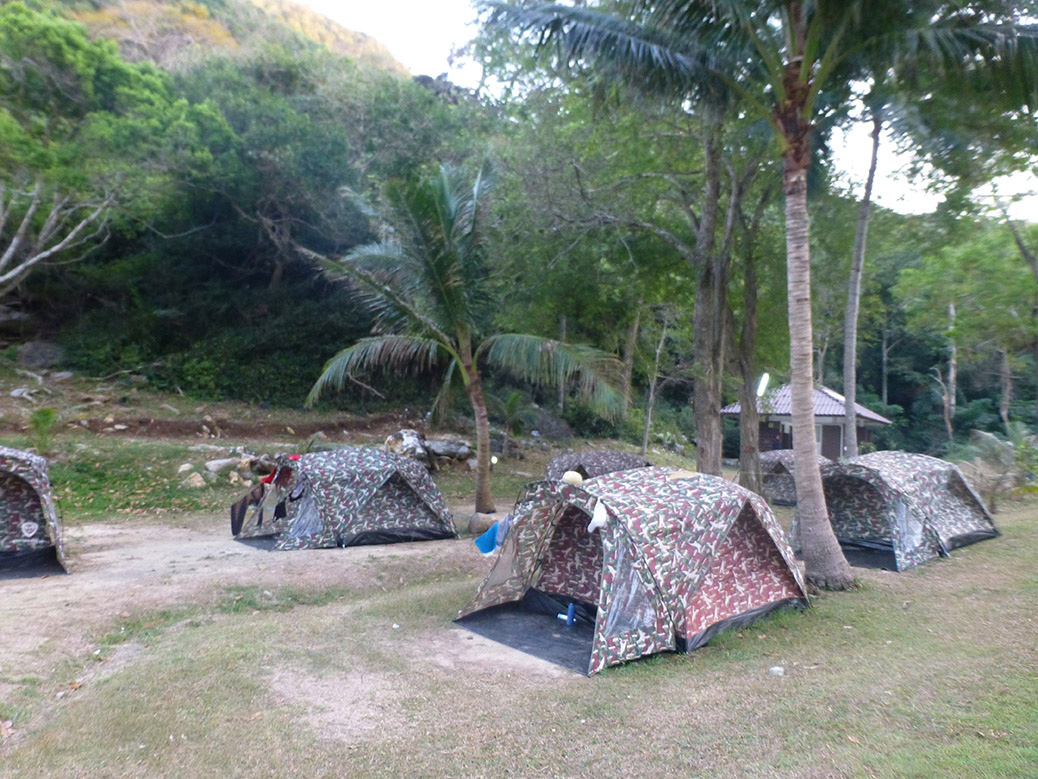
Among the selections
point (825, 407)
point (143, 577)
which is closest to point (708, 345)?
point (143, 577)

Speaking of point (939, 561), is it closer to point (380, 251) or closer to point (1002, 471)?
point (1002, 471)

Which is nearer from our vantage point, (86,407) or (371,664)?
(371,664)

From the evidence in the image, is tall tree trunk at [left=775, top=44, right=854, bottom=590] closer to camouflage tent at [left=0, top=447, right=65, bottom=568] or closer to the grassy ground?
the grassy ground

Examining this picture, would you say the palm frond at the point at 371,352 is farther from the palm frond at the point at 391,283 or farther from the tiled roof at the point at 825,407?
the tiled roof at the point at 825,407

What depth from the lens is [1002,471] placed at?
15.3 m

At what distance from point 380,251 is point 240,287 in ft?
47.4

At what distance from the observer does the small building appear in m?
28.1

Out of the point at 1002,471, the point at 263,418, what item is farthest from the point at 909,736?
the point at 263,418

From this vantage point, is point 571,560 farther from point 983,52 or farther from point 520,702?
point 983,52

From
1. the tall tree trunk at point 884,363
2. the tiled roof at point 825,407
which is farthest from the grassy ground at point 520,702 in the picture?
the tall tree trunk at point 884,363

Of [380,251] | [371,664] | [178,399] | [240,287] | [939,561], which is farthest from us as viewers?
[240,287]

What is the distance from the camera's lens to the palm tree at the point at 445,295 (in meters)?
12.0

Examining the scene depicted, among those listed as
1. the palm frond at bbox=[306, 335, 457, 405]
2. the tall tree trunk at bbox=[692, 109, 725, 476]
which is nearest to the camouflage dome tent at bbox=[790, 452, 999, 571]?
the tall tree trunk at bbox=[692, 109, 725, 476]

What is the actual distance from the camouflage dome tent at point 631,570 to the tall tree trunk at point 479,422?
16.4 feet
